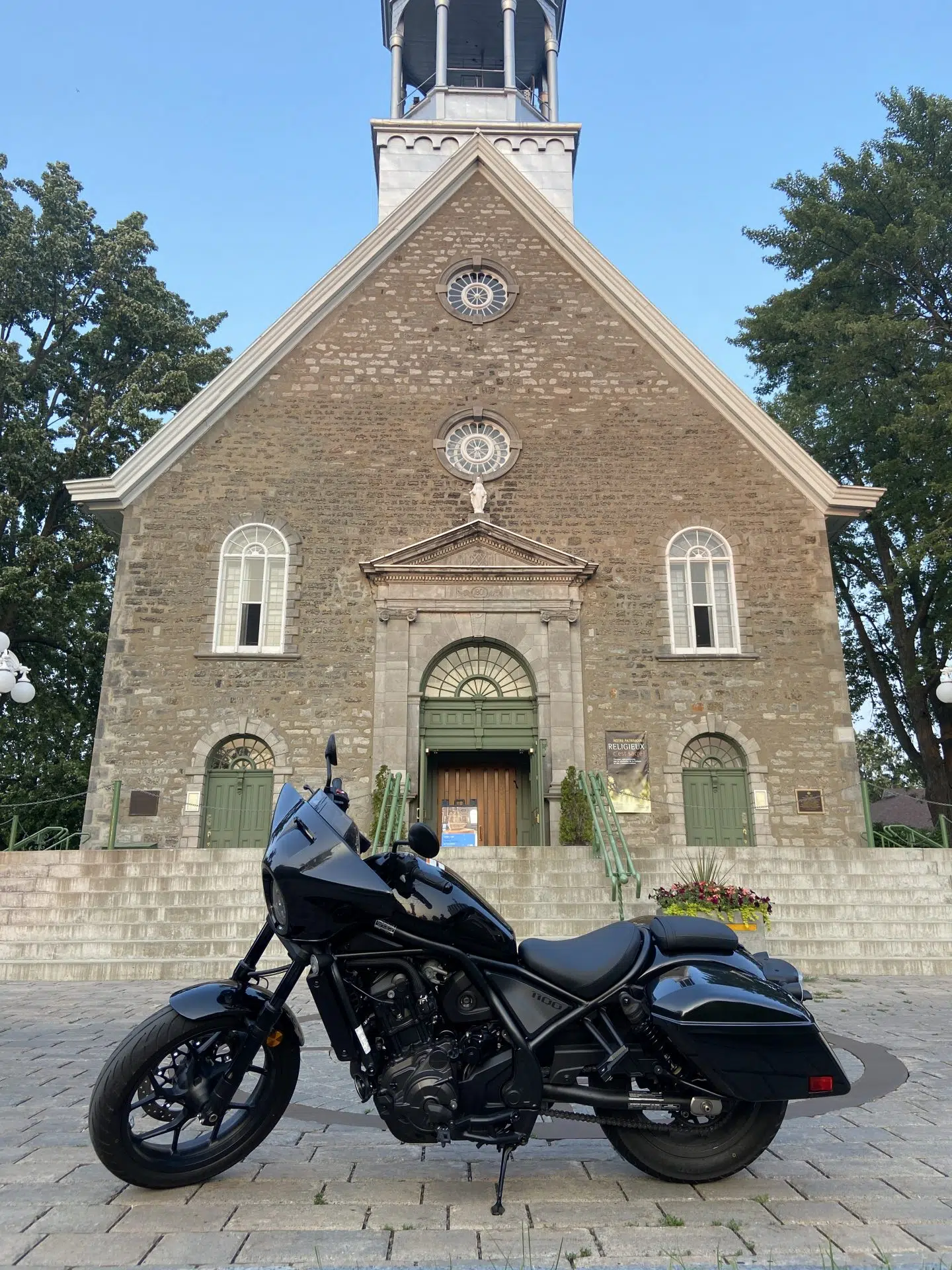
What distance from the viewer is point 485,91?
23.0 m

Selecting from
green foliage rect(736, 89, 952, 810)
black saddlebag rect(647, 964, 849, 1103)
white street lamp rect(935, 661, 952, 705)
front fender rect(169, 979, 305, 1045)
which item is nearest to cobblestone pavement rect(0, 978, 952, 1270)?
black saddlebag rect(647, 964, 849, 1103)

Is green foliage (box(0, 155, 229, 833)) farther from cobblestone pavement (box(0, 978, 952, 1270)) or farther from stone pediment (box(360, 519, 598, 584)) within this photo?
cobblestone pavement (box(0, 978, 952, 1270))

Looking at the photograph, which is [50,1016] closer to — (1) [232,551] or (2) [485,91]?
(1) [232,551]

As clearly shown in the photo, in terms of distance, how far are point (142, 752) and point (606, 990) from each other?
1288 centimetres

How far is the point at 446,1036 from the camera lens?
349 cm

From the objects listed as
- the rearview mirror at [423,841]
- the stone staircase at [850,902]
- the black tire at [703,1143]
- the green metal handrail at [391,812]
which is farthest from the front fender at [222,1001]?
the green metal handrail at [391,812]

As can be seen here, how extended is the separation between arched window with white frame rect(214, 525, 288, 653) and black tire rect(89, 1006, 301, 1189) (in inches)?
489

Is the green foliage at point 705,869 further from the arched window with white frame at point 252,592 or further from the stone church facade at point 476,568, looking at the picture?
the arched window with white frame at point 252,592

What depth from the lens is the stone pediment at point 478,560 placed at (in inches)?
637

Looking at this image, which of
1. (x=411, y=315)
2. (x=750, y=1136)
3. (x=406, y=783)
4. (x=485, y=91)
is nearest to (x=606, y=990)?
(x=750, y=1136)

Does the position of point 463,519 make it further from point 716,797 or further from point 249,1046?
point 249,1046

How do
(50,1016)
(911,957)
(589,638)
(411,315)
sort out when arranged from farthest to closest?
(411,315) → (589,638) → (911,957) → (50,1016)

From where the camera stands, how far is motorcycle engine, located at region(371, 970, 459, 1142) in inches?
131

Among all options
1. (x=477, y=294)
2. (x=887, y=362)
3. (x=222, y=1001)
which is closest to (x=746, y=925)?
(x=222, y=1001)
